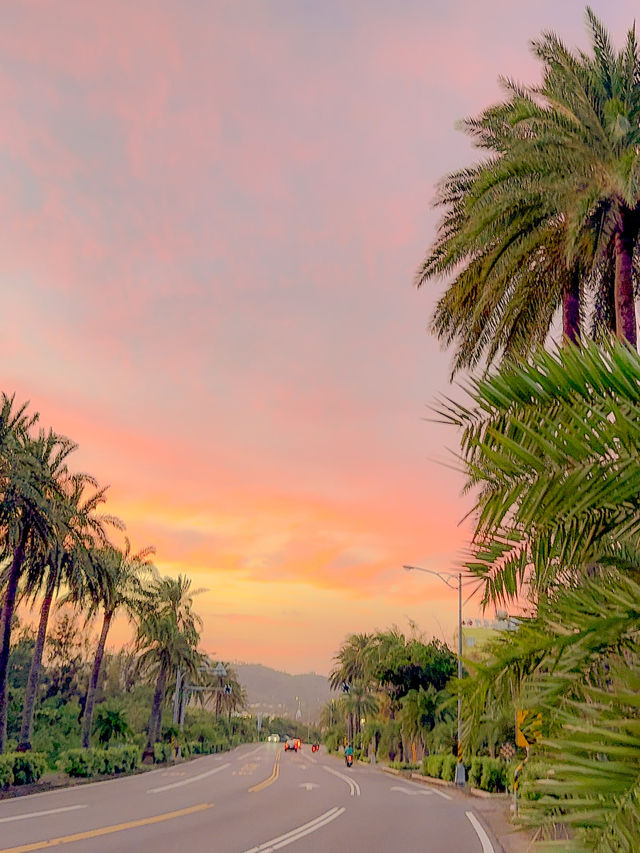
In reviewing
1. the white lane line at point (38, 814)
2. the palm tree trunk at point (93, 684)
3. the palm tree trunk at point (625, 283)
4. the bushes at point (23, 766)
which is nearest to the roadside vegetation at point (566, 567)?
the palm tree trunk at point (625, 283)

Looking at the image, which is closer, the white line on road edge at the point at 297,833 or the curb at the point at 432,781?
the white line on road edge at the point at 297,833

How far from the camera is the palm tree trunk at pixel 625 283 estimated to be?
13.2 metres

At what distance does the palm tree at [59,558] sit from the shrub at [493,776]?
18.0 metres

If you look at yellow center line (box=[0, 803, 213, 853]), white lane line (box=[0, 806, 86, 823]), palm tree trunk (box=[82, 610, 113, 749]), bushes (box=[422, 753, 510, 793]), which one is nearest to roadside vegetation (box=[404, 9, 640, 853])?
yellow center line (box=[0, 803, 213, 853])

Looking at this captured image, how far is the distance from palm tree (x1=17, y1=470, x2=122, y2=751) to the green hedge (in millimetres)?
2179

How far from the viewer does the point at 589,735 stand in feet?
9.14

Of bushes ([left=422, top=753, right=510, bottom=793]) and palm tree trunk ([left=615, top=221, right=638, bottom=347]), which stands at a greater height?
palm tree trunk ([left=615, top=221, right=638, bottom=347])

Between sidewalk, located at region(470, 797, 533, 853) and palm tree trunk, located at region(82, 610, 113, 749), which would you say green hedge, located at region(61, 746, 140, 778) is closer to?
palm tree trunk, located at region(82, 610, 113, 749)

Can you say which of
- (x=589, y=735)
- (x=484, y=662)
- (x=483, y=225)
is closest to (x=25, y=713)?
(x=483, y=225)

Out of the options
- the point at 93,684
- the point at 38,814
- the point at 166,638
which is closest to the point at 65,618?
the point at 166,638

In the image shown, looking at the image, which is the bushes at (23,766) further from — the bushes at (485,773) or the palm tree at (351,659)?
the palm tree at (351,659)

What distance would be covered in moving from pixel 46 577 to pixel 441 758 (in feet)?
70.2

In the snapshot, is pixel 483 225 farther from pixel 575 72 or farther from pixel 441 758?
pixel 441 758

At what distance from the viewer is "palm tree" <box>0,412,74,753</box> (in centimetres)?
2442
